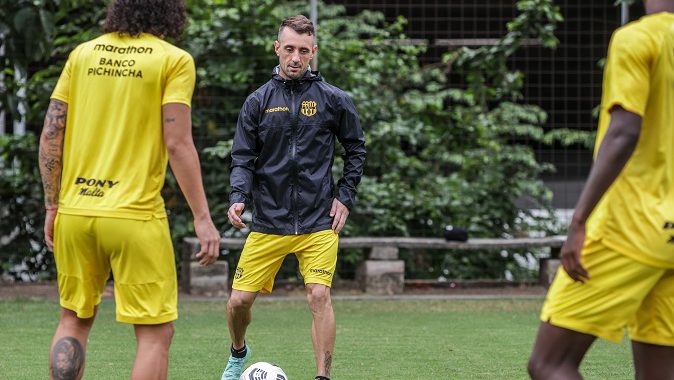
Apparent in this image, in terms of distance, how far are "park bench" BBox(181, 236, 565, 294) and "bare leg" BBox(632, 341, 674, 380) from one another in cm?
713

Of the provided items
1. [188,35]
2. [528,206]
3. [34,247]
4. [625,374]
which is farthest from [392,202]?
[625,374]

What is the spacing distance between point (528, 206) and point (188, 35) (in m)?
4.24

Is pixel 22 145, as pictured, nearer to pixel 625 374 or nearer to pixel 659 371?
pixel 625 374

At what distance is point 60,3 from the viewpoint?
10820mm

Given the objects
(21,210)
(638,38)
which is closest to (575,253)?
(638,38)

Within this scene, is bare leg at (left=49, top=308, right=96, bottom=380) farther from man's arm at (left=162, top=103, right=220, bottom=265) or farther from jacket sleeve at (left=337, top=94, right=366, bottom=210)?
jacket sleeve at (left=337, top=94, right=366, bottom=210)

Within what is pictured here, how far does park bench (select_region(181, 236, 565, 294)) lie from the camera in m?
11.2

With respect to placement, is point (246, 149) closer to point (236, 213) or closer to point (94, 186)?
point (236, 213)

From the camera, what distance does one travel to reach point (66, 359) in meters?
4.75

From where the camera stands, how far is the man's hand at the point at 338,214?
6520 millimetres

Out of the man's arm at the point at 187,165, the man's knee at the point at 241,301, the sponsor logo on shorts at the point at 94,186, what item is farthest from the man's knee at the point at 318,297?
the sponsor logo on shorts at the point at 94,186

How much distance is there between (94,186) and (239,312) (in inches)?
80.2

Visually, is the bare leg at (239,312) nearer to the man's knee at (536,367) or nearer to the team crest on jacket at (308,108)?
the team crest on jacket at (308,108)

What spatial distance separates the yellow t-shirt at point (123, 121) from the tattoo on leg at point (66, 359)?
0.57 metres
